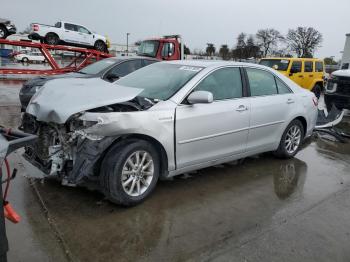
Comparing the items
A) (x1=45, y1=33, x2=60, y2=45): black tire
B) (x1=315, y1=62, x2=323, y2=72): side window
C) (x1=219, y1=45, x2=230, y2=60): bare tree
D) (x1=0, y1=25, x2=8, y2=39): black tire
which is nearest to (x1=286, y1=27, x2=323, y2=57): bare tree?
(x1=219, y1=45, x2=230, y2=60): bare tree

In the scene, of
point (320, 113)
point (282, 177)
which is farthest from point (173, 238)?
point (320, 113)

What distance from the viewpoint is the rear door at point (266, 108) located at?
185 inches

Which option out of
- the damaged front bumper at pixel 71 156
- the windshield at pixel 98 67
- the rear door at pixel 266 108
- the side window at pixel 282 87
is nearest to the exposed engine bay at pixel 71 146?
the damaged front bumper at pixel 71 156

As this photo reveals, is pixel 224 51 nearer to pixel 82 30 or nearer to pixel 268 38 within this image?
pixel 268 38

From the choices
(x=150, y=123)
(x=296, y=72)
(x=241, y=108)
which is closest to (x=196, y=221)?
(x=150, y=123)

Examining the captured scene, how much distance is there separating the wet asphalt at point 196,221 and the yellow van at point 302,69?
9.98 metres

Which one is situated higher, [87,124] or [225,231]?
[87,124]

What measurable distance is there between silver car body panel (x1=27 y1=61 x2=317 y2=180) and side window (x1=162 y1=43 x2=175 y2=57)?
25.8ft

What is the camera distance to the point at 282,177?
4809mm

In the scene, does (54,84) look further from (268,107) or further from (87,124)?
(268,107)

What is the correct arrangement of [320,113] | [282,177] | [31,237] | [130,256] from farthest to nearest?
1. [320,113]
2. [282,177]
3. [31,237]
4. [130,256]

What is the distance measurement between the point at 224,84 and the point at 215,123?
63cm

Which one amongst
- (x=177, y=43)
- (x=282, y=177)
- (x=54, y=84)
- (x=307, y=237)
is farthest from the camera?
(x=177, y=43)

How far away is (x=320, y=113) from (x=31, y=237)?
7533 millimetres
